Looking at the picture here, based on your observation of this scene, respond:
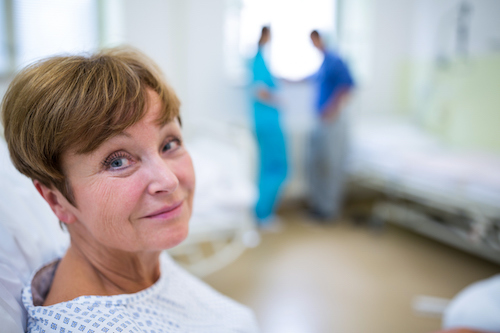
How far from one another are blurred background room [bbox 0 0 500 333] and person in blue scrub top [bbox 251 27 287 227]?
0.37 feet

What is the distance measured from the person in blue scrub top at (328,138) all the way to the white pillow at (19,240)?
265 cm

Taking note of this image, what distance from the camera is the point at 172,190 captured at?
66 cm

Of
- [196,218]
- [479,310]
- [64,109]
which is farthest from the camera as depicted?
[196,218]

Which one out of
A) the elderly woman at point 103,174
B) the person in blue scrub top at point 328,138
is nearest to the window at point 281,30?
the person in blue scrub top at point 328,138

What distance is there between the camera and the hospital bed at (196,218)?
74 centimetres

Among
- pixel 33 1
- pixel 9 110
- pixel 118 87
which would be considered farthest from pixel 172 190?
pixel 33 1

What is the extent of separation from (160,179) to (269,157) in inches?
105

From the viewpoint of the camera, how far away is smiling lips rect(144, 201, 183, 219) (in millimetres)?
667

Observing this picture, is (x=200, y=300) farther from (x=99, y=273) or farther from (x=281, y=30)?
(x=281, y=30)

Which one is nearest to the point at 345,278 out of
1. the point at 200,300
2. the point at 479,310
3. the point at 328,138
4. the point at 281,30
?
the point at 328,138

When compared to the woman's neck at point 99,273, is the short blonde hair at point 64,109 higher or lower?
higher

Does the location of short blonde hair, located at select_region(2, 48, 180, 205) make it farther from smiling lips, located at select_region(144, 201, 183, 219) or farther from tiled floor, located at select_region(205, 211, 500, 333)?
tiled floor, located at select_region(205, 211, 500, 333)

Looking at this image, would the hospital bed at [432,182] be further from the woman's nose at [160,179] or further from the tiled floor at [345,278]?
the woman's nose at [160,179]

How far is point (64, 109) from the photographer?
59 centimetres
